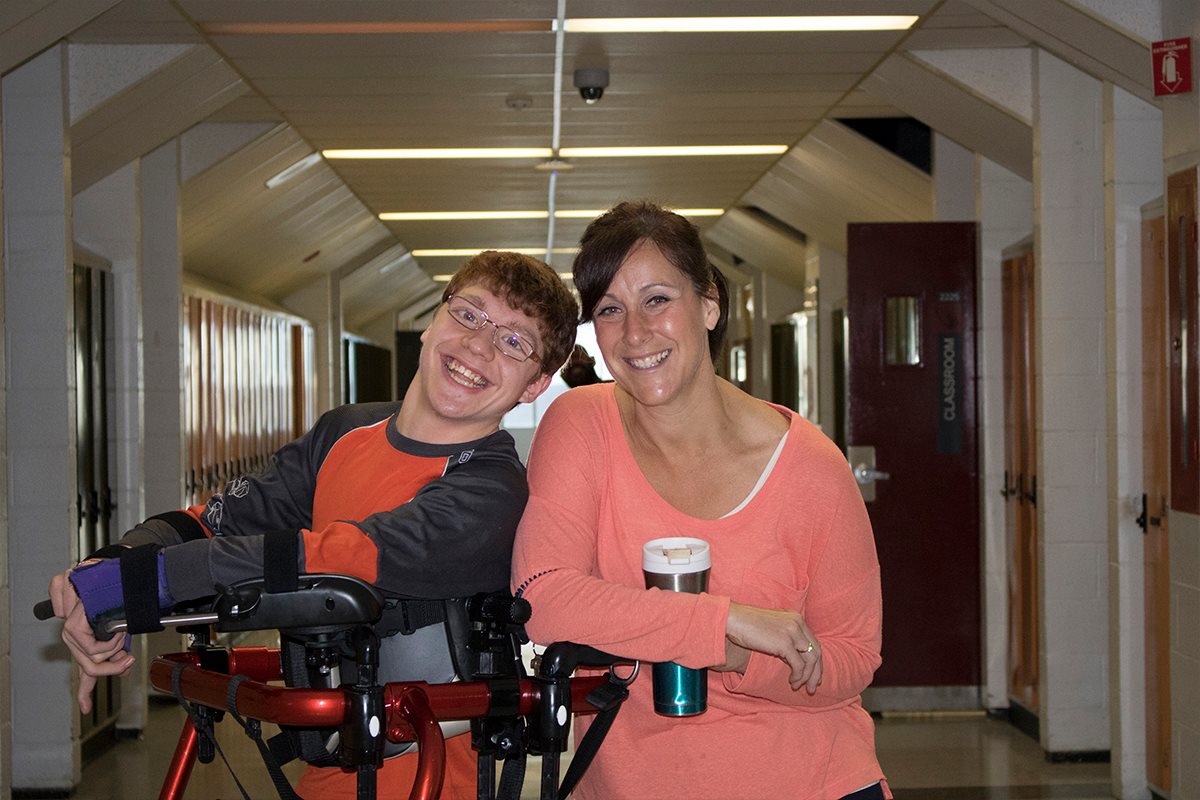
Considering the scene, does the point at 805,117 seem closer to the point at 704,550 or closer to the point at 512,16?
the point at 512,16

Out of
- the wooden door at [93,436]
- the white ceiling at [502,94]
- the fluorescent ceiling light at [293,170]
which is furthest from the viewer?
the fluorescent ceiling light at [293,170]

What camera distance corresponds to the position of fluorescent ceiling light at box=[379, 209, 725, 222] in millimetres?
12289

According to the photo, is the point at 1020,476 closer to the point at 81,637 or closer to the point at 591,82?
the point at 591,82

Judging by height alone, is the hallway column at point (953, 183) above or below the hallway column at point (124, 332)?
above

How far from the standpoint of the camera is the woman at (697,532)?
188cm

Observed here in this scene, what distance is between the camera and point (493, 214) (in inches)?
490

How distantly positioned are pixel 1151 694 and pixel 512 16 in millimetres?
3594

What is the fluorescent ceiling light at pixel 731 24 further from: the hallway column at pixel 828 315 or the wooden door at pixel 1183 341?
the hallway column at pixel 828 315

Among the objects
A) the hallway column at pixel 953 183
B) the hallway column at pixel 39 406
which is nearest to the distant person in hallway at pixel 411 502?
the hallway column at pixel 39 406

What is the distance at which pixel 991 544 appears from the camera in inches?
258

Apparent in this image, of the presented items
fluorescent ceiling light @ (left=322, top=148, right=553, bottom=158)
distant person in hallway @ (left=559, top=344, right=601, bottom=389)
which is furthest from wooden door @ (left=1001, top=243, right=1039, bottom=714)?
fluorescent ceiling light @ (left=322, top=148, right=553, bottom=158)

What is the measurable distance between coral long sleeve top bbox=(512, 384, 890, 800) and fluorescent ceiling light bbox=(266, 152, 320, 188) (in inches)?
295

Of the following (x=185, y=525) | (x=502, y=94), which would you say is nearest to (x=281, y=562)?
(x=185, y=525)

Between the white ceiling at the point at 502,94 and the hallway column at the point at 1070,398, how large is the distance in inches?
12.2
